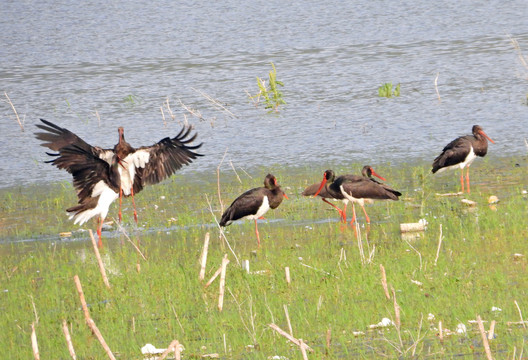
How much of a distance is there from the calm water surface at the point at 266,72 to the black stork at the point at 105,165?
3361mm

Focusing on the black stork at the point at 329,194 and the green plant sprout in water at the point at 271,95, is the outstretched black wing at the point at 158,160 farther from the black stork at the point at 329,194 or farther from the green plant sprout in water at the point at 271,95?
the green plant sprout in water at the point at 271,95

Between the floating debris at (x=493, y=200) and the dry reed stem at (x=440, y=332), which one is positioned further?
the floating debris at (x=493, y=200)

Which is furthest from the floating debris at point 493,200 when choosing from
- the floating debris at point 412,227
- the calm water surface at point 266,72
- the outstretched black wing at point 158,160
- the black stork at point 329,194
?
the outstretched black wing at point 158,160

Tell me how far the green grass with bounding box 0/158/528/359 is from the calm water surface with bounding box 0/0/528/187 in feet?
11.2

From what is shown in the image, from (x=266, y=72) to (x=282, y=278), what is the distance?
647 inches

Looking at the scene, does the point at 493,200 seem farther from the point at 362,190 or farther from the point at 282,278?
the point at 282,278

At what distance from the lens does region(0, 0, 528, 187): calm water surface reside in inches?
696

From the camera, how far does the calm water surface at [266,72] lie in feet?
58.0

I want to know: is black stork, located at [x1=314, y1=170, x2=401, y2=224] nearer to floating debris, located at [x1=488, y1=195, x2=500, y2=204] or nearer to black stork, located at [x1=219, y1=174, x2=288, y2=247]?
black stork, located at [x1=219, y1=174, x2=288, y2=247]

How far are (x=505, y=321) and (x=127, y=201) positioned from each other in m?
8.28

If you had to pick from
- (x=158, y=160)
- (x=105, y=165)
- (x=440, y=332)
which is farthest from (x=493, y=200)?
(x=440, y=332)

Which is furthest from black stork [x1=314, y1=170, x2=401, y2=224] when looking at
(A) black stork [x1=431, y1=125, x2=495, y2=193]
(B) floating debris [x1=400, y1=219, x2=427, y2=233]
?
(A) black stork [x1=431, y1=125, x2=495, y2=193]

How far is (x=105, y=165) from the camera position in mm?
11977

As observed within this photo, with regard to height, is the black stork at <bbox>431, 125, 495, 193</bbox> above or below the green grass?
above
